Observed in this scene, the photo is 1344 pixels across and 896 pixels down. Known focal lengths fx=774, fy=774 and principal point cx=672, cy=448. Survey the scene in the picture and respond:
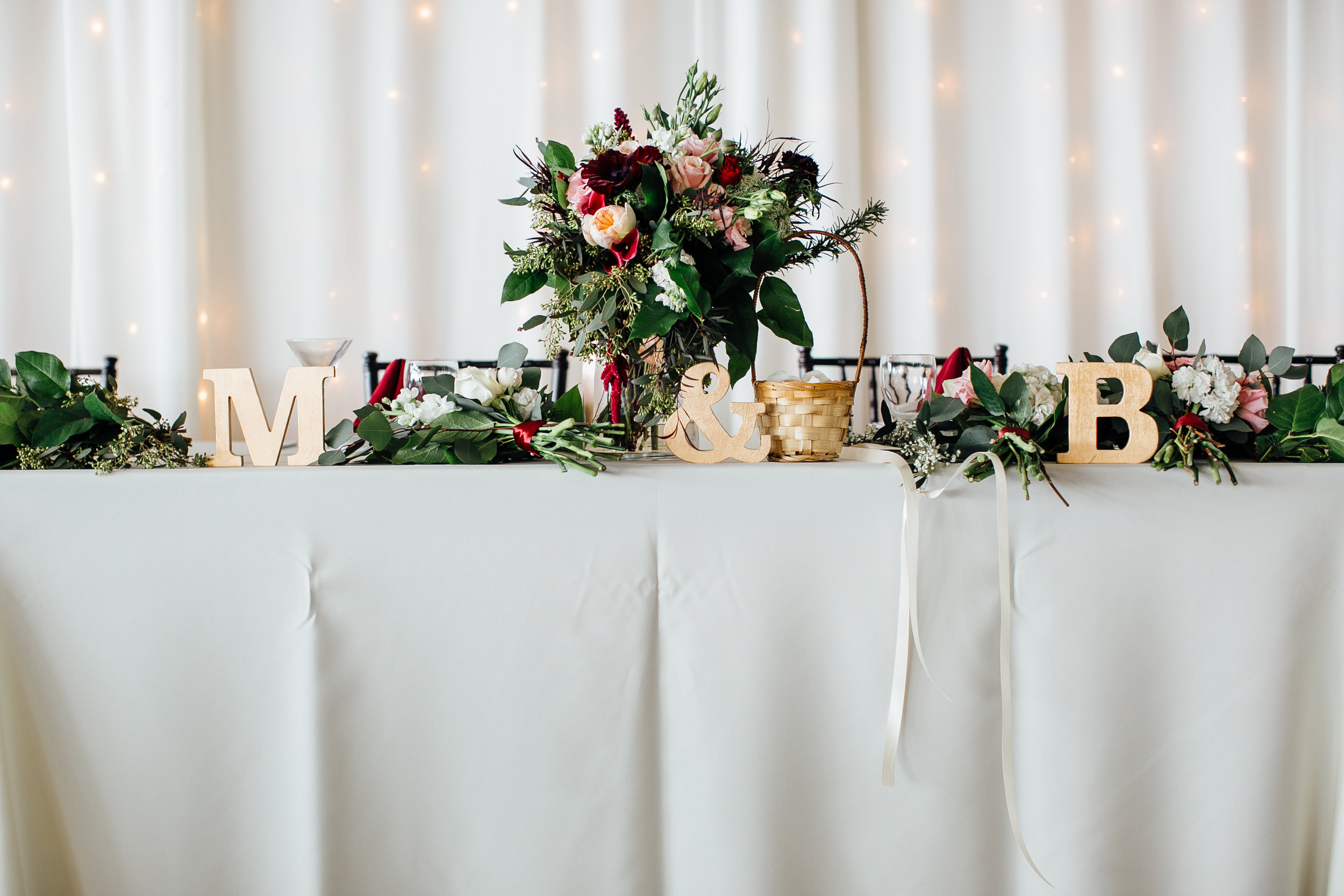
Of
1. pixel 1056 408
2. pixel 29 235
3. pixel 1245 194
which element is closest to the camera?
pixel 1056 408

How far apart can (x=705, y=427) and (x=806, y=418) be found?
0.12 m

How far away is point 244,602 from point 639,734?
0.44 metres

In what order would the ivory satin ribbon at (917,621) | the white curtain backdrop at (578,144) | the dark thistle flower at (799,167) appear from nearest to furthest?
1. the ivory satin ribbon at (917,621)
2. the dark thistle flower at (799,167)
3. the white curtain backdrop at (578,144)

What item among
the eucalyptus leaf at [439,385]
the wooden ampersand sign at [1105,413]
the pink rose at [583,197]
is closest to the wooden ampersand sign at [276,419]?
the eucalyptus leaf at [439,385]

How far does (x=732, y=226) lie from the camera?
90 cm

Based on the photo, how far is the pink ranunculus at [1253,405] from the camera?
896 mm

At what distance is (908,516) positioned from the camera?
778 mm

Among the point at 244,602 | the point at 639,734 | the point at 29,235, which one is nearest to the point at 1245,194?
the point at 639,734

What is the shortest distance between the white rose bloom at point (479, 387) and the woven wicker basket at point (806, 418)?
1.03ft

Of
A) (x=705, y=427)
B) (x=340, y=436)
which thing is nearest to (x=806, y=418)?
(x=705, y=427)

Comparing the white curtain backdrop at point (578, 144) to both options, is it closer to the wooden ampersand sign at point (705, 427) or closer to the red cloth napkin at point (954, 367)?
the red cloth napkin at point (954, 367)

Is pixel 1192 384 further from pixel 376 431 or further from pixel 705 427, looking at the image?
pixel 376 431

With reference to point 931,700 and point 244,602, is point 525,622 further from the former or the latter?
point 931,700

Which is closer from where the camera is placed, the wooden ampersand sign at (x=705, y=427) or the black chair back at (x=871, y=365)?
the wooden ampersand sign at (x=705, y=427)
